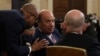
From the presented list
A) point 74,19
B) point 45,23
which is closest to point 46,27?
point 45,23

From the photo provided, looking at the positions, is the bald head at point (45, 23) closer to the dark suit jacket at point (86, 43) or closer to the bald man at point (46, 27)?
the bald man at point (46, 27)

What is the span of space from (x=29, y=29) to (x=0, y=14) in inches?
11.4

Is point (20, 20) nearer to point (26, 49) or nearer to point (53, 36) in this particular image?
point (26, 49)

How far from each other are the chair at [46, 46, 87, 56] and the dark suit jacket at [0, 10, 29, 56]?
247mm

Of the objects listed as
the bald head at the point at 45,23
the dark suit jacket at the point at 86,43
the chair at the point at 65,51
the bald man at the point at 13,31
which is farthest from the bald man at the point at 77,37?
the bald head at the point at 45,23

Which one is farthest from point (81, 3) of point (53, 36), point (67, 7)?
point (53, 36)

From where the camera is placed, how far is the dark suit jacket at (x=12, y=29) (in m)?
2.07

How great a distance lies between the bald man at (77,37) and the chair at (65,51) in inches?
5.8

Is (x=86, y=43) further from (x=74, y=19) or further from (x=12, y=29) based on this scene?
(x=12, y=29)

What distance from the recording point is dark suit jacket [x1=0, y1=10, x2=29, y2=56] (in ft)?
6.79

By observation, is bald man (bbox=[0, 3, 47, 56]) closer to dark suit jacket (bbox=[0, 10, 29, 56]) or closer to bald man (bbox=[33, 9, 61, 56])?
dark suit jacket (bbox=[0, 10, 29, 56])

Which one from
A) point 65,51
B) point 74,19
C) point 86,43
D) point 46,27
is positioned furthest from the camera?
point 46,27

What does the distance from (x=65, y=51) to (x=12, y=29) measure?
1.48 feet

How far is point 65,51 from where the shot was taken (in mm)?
2004
